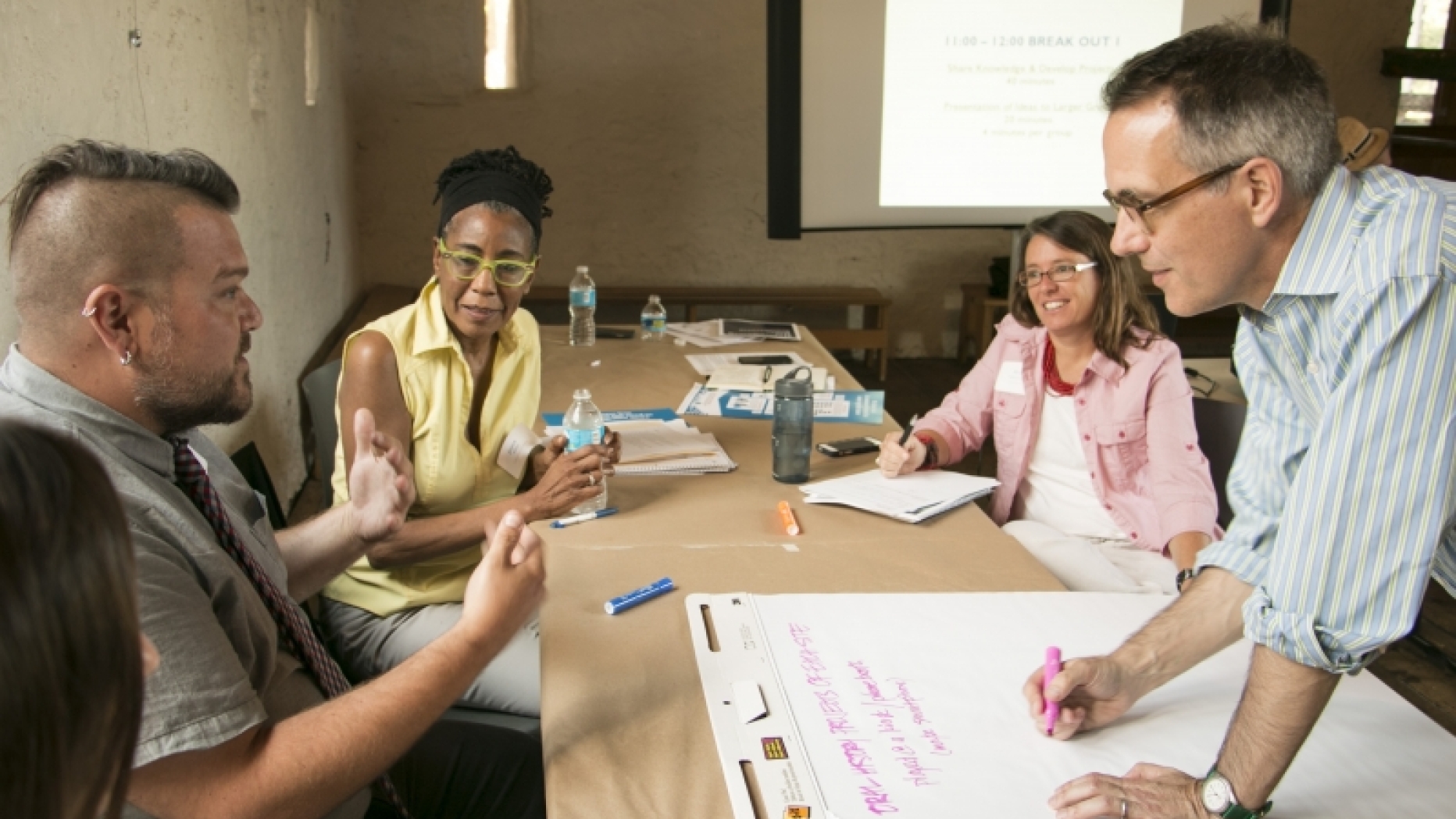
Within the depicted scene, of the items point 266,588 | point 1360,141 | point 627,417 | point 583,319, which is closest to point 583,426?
point 627,417

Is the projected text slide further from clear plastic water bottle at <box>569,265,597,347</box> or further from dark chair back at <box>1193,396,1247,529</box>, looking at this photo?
dark chair back at <box>1193,396,1247,529</box>

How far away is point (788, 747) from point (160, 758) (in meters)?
0.63

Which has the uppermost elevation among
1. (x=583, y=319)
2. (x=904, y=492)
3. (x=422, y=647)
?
(x=583, y=319)

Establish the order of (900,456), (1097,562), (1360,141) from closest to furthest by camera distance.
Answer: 1. (1097,562)
2. (900,456)
3. (1360,141)

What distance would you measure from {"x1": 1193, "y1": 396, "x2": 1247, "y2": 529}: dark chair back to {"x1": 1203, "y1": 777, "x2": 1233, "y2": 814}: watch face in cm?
148

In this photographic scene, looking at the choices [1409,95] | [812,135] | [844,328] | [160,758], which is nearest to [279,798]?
[160,758]

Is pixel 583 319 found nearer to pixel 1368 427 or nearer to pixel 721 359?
pixel 721 359

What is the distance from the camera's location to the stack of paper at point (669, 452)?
2209 mm

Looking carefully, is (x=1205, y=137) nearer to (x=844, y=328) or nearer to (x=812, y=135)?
(x=812, y=135)

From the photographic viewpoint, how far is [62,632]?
61cm

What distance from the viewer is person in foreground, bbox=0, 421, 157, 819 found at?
1.92 ft

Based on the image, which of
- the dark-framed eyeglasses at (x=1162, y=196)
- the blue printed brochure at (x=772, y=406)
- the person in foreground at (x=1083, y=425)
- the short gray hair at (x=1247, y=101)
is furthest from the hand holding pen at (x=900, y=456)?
the short gray hair at (x=1247, y=101)

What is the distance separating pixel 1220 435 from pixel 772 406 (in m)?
1.07

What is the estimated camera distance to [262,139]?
3527 millimetres
